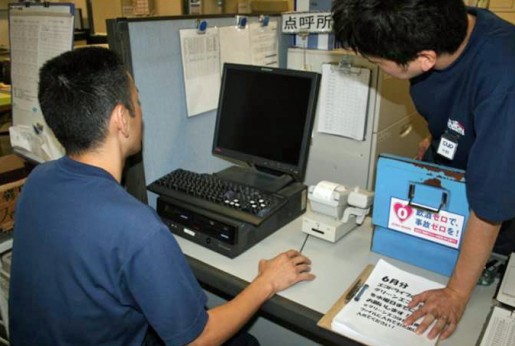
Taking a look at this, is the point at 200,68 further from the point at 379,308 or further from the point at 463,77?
the point at 379,308

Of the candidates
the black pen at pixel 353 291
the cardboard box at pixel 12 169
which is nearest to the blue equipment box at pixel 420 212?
the black pen at pixel 353 291

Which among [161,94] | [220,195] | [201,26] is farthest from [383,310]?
[201,26]

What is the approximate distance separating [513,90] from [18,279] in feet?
3.56

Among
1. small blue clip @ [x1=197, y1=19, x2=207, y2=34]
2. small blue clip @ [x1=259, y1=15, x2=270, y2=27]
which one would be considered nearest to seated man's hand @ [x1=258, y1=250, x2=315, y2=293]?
small blue clip @ [x1=197, y1=19, x2=207, y2=34]

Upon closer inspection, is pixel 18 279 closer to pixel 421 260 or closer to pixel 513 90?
pixel 421 260

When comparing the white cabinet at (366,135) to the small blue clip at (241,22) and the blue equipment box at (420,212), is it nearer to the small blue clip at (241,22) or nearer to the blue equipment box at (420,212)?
the small blue clip at (241,22)

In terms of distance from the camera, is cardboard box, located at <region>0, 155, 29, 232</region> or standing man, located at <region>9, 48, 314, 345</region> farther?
cardboard box, located at <region>0, 155, 29, 232</region>

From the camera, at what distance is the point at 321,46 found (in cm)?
167

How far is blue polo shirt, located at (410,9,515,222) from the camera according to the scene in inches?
32.6

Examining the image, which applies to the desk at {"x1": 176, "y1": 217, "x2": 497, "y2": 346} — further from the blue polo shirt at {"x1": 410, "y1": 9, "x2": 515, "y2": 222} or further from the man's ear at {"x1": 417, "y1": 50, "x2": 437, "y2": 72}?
the man's ear at {"x1": 417, "y1": 50, "x2": 437, "y2": 72}

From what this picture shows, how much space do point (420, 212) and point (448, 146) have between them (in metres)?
0.18

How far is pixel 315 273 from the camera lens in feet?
→ 3.68

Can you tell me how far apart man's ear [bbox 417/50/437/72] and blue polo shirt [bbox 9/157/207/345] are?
2.13 ft

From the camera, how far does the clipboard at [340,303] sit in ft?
3.04
